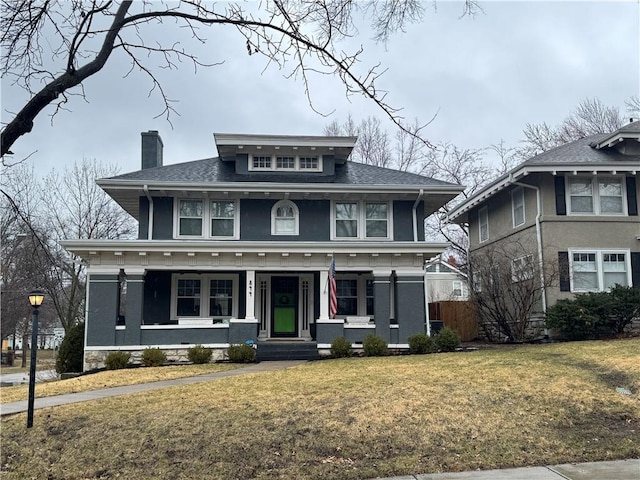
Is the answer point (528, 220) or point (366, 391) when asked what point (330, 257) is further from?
point (366, 391)

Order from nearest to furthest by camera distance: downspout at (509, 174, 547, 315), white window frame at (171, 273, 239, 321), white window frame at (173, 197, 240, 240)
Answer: downspout at (509, 174, 547, 315) < white window frame at (173, 197, 240, 240) < white window frame at (171, 273, 239, 321)

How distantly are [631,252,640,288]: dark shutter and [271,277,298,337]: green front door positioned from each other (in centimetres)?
1075

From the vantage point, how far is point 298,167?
2017 cm

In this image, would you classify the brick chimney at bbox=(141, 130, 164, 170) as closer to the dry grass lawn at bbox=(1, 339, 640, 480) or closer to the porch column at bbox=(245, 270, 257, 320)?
the porch column at bbox=(245, 270, 257, 320)

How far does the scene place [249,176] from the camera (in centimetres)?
1964

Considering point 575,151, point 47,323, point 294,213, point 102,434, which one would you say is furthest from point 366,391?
point 47,323

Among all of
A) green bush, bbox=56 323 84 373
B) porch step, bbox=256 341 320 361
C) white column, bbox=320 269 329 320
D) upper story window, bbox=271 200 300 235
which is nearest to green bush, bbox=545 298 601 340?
white column, bbox=320 269 329 320

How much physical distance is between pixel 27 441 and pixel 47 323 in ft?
180

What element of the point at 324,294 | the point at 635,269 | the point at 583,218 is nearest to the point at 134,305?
the point at 324,294

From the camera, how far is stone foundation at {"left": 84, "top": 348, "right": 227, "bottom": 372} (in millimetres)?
16547

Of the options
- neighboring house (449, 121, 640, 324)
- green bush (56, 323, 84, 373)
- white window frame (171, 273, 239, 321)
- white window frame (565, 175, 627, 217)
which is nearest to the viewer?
green bush (56, 323, 84, 373)

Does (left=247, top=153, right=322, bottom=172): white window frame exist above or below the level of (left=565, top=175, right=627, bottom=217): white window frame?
above

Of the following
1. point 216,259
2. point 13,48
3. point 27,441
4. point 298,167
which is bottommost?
point 27,441

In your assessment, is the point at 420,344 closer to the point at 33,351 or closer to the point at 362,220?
the point at 362,220
